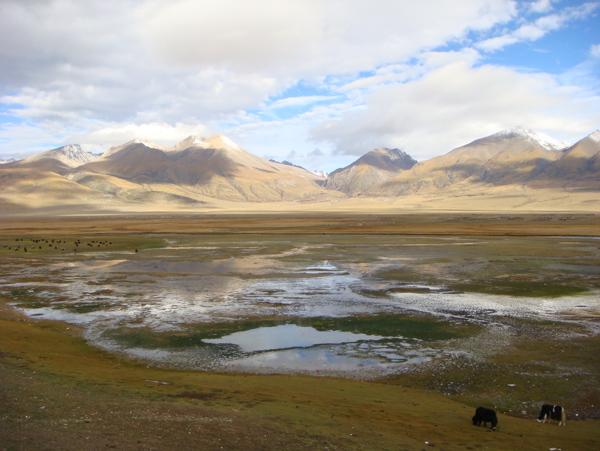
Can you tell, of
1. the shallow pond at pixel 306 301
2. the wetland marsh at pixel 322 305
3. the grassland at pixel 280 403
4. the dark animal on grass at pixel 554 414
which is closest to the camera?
the grassland at pixel 280 403

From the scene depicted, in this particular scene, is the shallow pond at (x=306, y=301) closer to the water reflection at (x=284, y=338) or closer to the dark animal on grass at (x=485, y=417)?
the water reflection at (x=284, y=338)

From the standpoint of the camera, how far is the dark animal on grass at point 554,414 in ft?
35.9

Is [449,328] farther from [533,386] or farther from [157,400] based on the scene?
[157,400]

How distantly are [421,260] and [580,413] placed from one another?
30.5 m

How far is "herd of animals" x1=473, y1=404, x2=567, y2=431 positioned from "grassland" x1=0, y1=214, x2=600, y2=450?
0.23 meters

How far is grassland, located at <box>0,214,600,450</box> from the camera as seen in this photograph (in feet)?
29.0

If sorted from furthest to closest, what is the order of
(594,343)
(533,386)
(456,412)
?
1. (594,343)
2. (533,386)
3. (456,412)

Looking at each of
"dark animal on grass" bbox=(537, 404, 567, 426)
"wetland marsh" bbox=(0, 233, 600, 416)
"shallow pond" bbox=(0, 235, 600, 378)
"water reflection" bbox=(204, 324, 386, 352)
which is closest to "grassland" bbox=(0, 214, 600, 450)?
"dark animal on grass" bbox=(537, 404, 567, 426)

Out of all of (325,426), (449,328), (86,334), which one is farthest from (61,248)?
(325,426)

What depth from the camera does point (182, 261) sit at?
42.5 m

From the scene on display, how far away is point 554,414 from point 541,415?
304mm

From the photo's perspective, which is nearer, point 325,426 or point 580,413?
point 325,426

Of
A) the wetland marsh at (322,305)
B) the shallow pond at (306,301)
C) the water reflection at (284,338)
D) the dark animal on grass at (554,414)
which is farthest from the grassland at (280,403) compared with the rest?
the water reflection at (284,338)

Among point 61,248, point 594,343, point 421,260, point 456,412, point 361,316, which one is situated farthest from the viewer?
point 61,248
